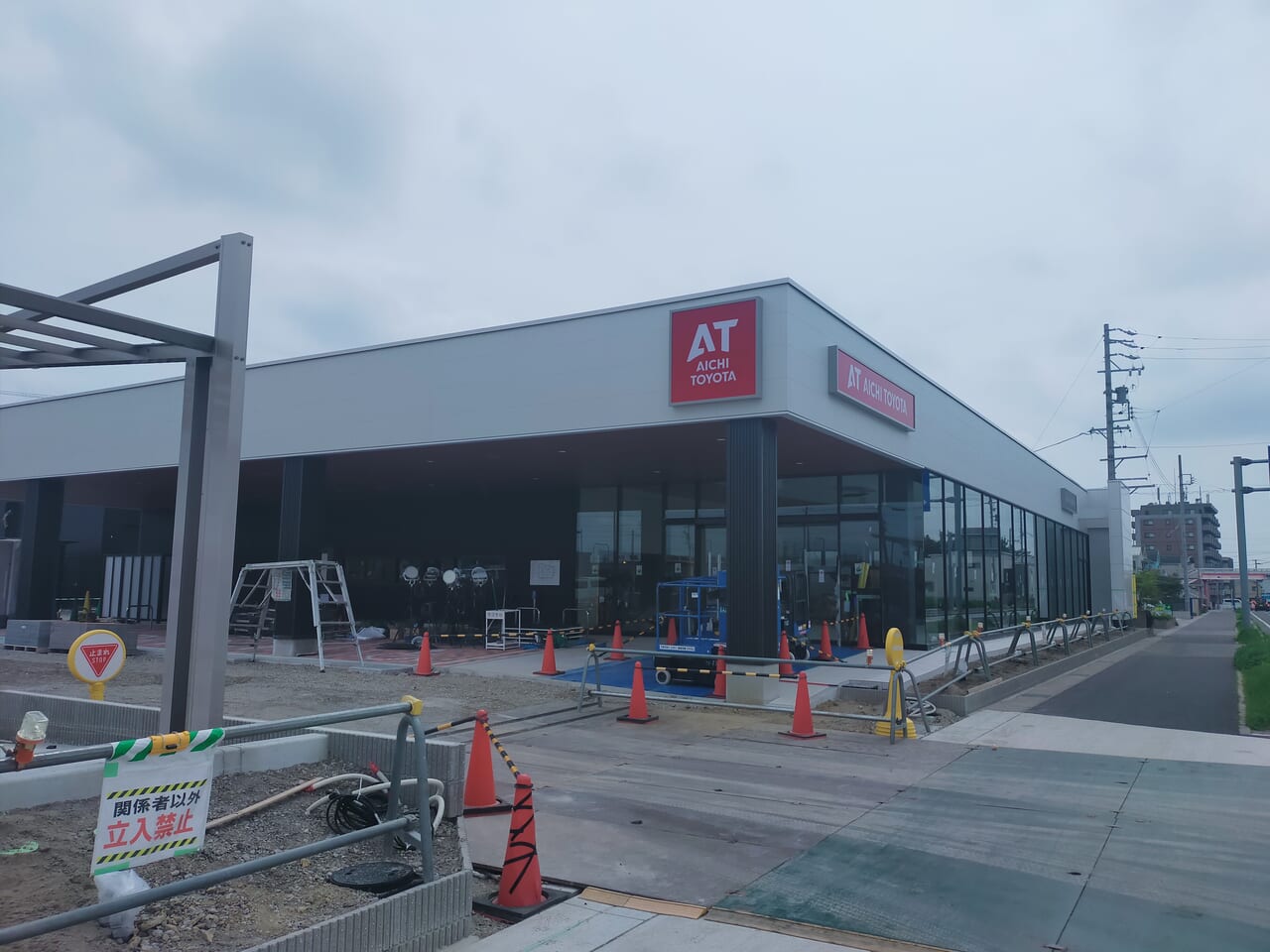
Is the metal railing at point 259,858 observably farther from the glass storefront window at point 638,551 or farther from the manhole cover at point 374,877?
the glass storefront window at point 638,551

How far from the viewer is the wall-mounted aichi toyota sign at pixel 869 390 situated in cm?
1706

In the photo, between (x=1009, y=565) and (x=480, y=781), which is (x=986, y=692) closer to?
(x=480, y=781)

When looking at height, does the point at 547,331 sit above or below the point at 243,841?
above

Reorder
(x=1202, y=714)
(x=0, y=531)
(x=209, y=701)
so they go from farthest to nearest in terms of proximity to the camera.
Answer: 1. (x=0, y=531)
2. (x=1202, y=714)
3. (x=209, y=701)

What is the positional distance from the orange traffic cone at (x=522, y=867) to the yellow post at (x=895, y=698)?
7.26m

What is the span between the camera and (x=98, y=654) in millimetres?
9508

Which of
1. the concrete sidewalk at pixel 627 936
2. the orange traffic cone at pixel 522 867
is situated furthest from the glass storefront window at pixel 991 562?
the orange traffic cone at pixel 522 867

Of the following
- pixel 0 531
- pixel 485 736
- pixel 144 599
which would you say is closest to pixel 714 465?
pixel 485 736

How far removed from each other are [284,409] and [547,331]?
8.25m

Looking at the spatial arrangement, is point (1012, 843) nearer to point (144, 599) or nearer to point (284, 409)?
point (284, 409)

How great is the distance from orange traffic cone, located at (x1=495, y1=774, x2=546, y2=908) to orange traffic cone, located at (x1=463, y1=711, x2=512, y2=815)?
233 cm

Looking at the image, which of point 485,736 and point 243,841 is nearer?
point 243,841

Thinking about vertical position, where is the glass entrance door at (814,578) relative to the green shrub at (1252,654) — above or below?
above

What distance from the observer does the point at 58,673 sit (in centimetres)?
1889
